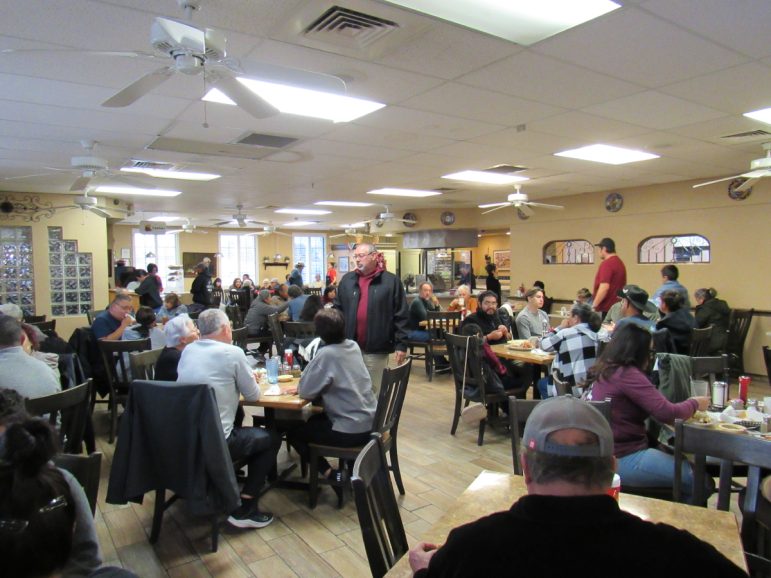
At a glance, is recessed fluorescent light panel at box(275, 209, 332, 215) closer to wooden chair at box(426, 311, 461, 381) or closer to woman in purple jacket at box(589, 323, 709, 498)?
wooden chair at box(426, 311, 461, 381)

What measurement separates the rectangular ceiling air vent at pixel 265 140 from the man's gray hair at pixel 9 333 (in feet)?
8.45

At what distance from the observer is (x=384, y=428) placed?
124 inches

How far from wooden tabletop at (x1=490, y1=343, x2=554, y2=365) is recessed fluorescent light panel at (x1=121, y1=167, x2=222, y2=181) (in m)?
4.33

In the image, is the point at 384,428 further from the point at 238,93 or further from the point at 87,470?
the point at 238,93

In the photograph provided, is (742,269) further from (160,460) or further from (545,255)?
(160,460)

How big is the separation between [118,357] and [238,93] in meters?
2.91

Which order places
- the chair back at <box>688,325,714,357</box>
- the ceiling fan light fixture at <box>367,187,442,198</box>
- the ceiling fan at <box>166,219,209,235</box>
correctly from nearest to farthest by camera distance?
the chair back at <box>688,325,714,357</box> → the ceiling fan light fixture at <box>367,187,442,198</box> → the ceiling fan at <box>166,219,209,235</box>

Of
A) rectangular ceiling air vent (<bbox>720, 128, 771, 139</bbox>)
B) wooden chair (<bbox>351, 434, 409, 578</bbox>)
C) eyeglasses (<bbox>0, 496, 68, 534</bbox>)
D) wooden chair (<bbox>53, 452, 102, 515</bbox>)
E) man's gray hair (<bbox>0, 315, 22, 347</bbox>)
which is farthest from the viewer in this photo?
rectangular ceiling air vent (<bbox>720, 128, 771, 139</bbox>)

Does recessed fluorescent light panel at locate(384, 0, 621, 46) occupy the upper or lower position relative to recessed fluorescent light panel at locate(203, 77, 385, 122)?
lower

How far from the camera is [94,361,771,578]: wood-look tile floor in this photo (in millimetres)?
2650

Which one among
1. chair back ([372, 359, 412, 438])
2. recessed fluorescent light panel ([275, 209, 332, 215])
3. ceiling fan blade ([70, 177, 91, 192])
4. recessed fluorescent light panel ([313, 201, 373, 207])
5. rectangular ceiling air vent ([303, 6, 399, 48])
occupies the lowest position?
chair back ([372, 359, 412, 438])

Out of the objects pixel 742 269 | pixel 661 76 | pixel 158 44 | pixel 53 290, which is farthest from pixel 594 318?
pixel 53 290

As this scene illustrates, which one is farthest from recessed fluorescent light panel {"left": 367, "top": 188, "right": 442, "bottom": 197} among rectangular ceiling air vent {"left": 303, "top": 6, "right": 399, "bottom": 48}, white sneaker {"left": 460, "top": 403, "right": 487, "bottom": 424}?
Answer: rectangular ceiling air vent {"left": 303, "top": 6, "right": 399, "bottom": 48}

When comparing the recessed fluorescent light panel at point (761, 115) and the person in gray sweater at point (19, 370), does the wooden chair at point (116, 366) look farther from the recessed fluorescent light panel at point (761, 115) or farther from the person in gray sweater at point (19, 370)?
the recessed fluorescent light panel at point (761, 115)
